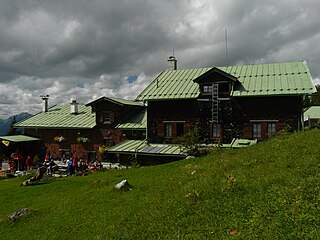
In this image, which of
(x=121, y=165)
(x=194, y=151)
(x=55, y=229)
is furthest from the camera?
(x=121, y=165)

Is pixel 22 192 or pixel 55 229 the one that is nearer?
pixel 55 229

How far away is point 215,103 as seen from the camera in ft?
95.6

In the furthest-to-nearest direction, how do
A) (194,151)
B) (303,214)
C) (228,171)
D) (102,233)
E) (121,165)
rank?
(121,165) → (194,151) → (228,171) → (102,233) → (303,214)

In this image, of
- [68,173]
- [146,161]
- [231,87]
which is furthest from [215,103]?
[68,173]

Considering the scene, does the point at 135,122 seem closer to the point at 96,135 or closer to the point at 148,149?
the point at 96,135

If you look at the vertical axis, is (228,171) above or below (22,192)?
above

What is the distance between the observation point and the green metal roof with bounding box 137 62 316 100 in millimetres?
26750

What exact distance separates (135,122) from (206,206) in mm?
27667

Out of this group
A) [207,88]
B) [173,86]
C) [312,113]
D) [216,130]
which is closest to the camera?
[216,130]

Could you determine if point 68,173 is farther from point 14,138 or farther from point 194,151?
point 14,138

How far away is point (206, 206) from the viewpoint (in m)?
9.68

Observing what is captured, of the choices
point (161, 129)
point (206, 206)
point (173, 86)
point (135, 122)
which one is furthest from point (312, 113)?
point (206, 206)

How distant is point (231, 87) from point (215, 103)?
2195 millimetres

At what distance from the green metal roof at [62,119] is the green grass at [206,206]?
80.1 feet
